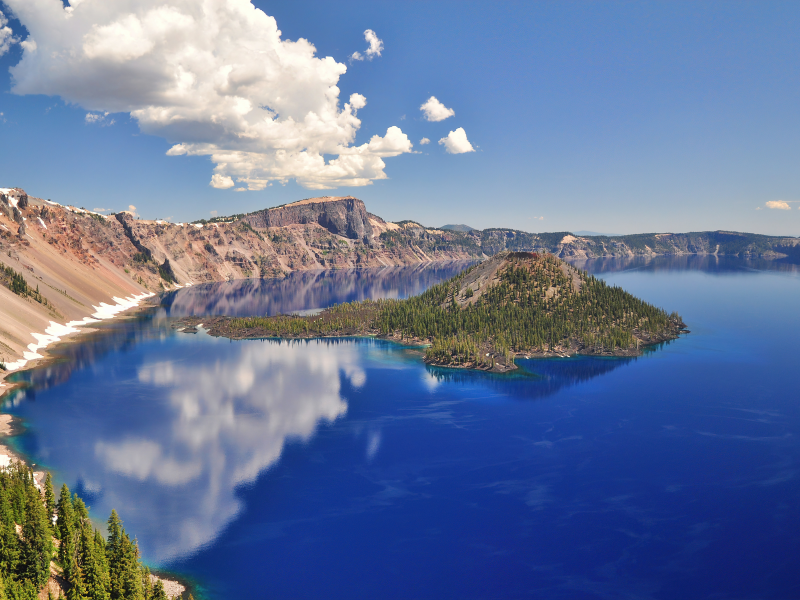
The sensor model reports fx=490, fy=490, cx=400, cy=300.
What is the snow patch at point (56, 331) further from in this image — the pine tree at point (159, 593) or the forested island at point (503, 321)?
the pine tree at point (159, 593)

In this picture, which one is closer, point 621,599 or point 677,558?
point 621,599

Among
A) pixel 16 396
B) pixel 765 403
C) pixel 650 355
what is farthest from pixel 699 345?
pixel 16 396

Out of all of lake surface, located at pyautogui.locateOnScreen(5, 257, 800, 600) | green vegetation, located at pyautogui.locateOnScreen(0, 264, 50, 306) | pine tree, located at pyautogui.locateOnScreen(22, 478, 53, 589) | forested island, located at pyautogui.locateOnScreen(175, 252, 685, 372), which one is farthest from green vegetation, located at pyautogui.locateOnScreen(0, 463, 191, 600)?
green vegetation, located at pyautogui.locateOnScreen(0, 264, 50, 306)

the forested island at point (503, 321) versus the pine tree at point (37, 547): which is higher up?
the forested island at point (503, 321)

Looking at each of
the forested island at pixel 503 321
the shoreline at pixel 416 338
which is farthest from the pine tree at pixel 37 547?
the forested island at pixel 503 321

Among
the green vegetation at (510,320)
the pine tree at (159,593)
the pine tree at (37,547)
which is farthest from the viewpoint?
the green vegetation at (510,320)

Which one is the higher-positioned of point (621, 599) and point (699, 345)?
point (699, 345)

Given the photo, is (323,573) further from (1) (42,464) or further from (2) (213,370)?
(2) (213,370)
